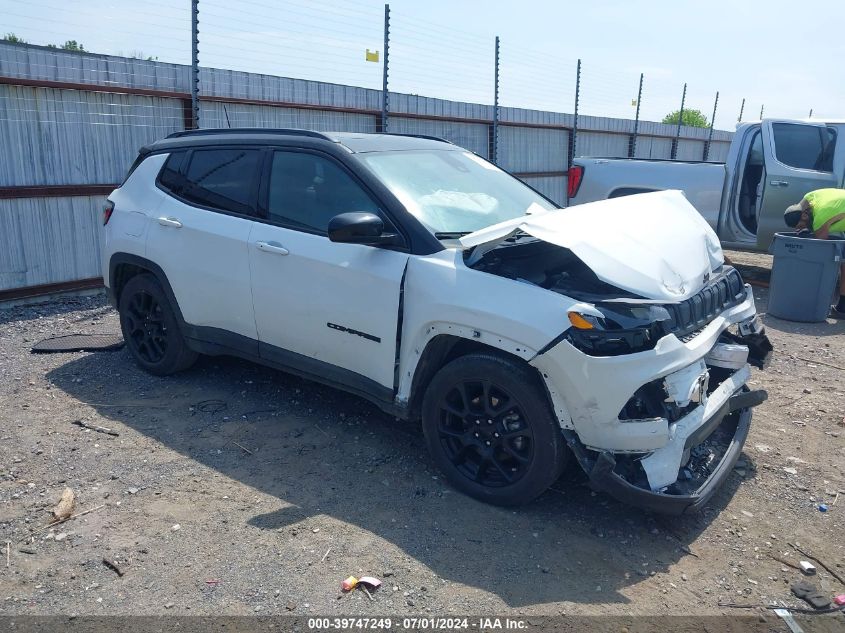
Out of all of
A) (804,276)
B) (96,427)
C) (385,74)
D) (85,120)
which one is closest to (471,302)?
(96,427)

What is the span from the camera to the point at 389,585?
10.5ft

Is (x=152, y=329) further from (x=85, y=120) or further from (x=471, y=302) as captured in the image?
(x=85, y=120)

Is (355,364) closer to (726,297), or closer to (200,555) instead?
(200,555)

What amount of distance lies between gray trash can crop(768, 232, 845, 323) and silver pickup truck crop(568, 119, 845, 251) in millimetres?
1813

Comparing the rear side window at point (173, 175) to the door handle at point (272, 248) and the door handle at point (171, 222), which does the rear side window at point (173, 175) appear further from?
the door handle at point (272, 248)

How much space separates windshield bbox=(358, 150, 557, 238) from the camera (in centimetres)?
427

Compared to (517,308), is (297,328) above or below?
below

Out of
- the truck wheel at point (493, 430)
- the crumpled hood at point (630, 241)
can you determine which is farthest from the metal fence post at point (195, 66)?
the truck wheel at point (493, 430)

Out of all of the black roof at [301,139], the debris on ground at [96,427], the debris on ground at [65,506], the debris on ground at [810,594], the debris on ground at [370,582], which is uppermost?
the black roof at [301,139]

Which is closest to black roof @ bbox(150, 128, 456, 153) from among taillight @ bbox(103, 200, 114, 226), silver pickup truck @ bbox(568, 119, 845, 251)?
taillight @ bbox(103, 200, 114, 226)

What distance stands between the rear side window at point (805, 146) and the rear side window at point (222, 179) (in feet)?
25.3

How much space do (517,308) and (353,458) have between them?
59.7 inches

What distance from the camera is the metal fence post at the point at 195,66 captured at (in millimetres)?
8066

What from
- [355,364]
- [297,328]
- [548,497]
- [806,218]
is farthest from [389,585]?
[806,218]
